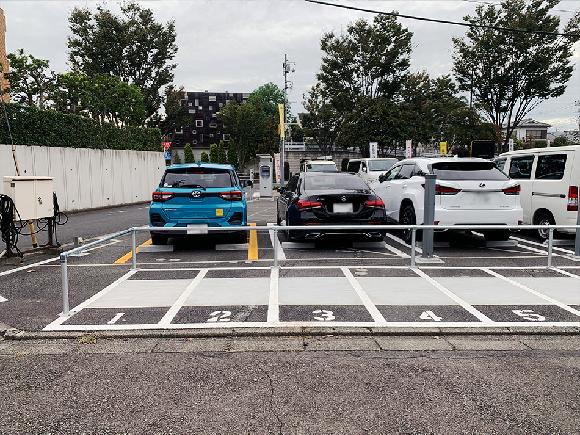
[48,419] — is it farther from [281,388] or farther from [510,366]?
[510,366]

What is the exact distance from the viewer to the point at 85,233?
1253cm

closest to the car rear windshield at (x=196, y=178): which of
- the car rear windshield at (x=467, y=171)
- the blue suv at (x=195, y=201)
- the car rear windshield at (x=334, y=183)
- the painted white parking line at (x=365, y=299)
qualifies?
the blue suv at (x=195, y=201)

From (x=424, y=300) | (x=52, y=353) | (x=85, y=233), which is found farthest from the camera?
(x=85, y=233)

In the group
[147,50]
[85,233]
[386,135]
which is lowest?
[85,233]

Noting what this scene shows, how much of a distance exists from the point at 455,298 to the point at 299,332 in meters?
2.31

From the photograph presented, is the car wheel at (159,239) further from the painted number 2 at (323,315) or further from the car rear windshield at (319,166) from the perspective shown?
the car rear windshield at (319,166)

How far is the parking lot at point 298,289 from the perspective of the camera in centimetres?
530

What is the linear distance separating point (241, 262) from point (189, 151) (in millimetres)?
64450

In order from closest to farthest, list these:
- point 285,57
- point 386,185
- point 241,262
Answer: point 241,262 → point 386,185 → point 285,57

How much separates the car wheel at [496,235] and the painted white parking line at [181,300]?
600 centimetres

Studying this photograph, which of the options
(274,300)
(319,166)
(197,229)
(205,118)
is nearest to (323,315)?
(274,300)

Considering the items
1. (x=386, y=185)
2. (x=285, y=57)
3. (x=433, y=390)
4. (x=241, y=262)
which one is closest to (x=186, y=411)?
(x=433, y=390)

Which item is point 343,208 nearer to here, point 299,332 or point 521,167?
point 299,332

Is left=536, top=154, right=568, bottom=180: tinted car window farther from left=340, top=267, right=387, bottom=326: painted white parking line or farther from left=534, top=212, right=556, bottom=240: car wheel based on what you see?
left=340, top=267, right=387, bottom=326: painted white parking line
